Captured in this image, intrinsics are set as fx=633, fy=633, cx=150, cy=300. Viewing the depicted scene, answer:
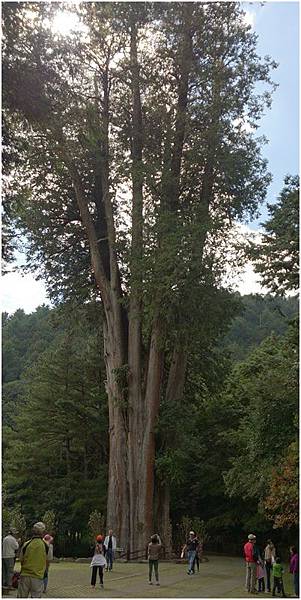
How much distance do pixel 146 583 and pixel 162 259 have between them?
8.97 meters

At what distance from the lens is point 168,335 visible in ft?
68.9

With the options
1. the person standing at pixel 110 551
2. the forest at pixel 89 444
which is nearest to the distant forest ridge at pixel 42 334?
the forest at pixel 89 444

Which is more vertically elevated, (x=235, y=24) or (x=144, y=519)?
(x=235, y=24)

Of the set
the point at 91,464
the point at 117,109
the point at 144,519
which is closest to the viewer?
the point at 144,519

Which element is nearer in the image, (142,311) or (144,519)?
(144,519)

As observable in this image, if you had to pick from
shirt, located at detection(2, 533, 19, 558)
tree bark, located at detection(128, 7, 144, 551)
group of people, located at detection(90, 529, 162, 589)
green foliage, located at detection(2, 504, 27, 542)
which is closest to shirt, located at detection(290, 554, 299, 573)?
group of people, located at detection(90, 529, 162, 589)

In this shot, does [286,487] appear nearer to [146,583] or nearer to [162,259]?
[146,583]

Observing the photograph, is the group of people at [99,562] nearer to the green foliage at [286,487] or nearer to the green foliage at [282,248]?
the green foliage at [286,487]

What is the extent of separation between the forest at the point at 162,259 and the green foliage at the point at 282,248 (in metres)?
0.04

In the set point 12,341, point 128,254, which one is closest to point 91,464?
point 128,254

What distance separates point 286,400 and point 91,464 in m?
18.4

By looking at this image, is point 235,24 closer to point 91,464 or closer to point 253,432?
point 253,432

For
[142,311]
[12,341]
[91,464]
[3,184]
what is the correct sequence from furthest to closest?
[12,341] < [91,464] < [142,311] < [3,184]

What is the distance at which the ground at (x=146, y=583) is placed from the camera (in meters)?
12.9
